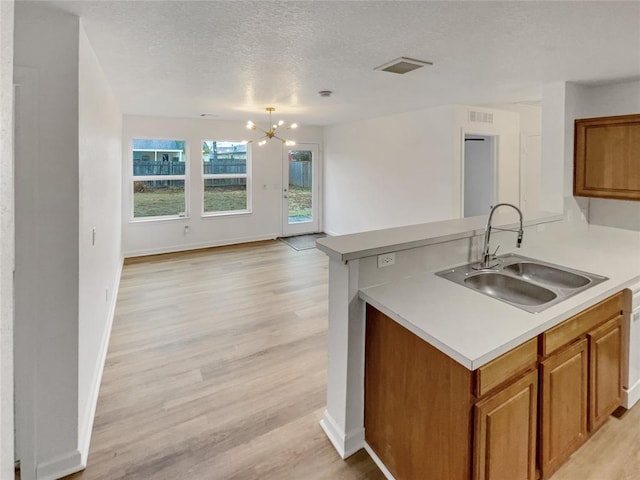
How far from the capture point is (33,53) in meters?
1.71

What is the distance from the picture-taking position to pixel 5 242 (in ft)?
2.60

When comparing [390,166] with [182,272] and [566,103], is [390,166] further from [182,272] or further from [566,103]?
[182,272]

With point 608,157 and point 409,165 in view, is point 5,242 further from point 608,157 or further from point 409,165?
point 409,165

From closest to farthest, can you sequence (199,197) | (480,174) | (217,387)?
1. (217,387)
2. (480,174)
3. (199,197)

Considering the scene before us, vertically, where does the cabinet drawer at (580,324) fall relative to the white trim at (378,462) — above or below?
above

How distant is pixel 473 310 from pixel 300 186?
6.52 meters

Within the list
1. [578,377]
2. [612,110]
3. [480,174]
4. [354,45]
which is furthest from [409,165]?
[578,377]

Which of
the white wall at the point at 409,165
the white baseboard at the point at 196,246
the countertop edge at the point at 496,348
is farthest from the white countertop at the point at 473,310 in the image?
the white baseboard at the point at 196,246

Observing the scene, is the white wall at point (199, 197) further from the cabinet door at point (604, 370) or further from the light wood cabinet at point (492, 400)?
the cabinet door at point (604, 370)

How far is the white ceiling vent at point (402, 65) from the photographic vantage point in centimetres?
273

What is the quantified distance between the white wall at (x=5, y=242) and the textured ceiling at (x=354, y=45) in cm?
128

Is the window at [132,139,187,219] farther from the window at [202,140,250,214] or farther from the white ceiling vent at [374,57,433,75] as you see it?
the white ceiling vent at [374,57,433,75]

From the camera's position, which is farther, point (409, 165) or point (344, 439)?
point (409, 165)

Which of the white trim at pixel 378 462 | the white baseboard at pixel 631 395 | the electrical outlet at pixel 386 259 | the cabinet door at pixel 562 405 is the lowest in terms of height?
the white trim at pixel 378 462
